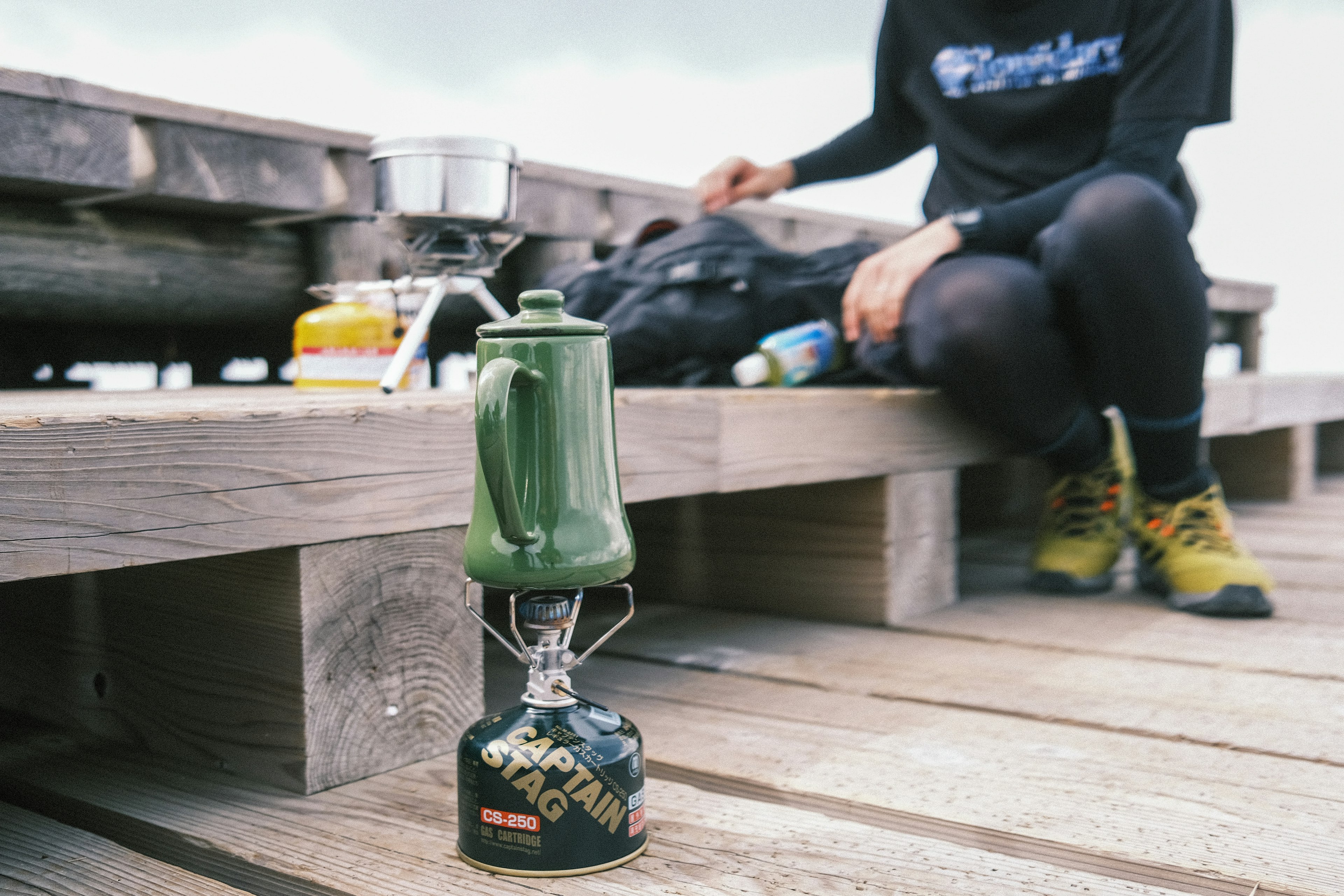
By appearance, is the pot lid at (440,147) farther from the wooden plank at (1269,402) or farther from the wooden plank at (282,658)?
the wooden plank at (1269,402)

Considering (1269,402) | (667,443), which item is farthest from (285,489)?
(1269,402)

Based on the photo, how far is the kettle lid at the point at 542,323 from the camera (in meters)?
0.66

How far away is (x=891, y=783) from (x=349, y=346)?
702mm

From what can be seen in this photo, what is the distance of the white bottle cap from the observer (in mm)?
1446

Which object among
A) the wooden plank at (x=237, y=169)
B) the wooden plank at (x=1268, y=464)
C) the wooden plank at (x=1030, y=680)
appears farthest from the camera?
the wooden plank at (x=1268, y=464)

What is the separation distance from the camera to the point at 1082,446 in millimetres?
1509

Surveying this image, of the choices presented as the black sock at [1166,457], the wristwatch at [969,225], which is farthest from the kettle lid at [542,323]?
the black sock at [1166,457]

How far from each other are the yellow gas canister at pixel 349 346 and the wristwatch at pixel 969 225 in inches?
25.4

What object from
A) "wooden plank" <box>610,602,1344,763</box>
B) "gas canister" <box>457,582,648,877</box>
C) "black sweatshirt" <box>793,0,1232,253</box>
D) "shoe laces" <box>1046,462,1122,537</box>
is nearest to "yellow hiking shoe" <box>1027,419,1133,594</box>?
"shoe laces" <box>1046,462,1122,537</box>

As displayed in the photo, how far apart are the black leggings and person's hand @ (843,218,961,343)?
0.02 metres

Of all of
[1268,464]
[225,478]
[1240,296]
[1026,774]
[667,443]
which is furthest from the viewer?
[1240,296]

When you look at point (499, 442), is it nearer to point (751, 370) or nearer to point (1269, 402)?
point (751, 370)

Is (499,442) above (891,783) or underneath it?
above

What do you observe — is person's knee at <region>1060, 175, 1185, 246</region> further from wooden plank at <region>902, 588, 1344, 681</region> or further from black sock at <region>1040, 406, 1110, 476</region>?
wooden plank at <region>902, 588, 1344, 681</region>
